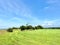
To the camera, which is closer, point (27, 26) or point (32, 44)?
point (32, 44)

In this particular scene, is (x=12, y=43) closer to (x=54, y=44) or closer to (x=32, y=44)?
(x=32, y=44)

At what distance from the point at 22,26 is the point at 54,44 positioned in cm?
2735

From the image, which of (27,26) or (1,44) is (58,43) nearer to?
(1,44)

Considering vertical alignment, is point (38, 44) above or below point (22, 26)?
below

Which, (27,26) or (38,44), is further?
(27,26)

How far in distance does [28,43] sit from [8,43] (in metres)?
3.44

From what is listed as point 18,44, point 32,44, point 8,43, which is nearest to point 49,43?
point 32,44

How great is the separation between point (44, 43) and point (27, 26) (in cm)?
2670

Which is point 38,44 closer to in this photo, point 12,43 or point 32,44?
point 32,44

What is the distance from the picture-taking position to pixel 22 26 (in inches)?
1866

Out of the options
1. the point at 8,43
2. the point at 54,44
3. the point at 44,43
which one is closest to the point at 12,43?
the point at 8,43

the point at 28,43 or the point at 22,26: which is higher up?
the point at 22,26

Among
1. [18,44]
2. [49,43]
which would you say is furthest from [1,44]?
[49,43]

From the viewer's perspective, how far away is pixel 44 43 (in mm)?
21688
